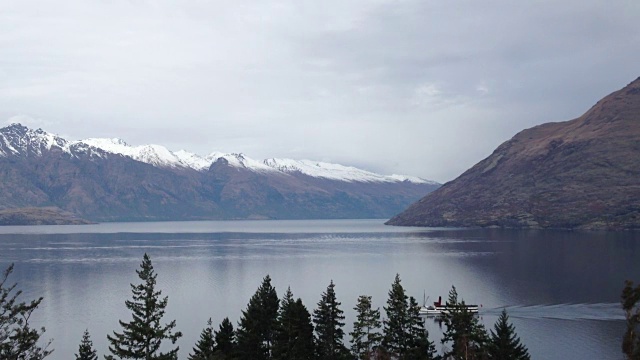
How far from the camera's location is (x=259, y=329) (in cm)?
6016

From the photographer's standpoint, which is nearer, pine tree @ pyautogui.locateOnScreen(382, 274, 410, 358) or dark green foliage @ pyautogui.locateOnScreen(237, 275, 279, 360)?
pine tree @ pyautogui.locateOnScreen(382, 274, 410, 358)

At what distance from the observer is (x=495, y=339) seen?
172 feet

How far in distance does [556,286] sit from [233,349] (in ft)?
288

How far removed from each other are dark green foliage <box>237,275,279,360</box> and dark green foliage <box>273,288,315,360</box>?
3291mm

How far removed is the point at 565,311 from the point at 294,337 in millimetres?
62159

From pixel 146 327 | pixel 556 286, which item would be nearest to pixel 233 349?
pixel 146 327

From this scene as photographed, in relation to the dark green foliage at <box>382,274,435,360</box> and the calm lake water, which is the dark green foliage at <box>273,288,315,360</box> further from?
the calm lake water

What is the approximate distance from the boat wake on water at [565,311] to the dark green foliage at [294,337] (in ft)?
164

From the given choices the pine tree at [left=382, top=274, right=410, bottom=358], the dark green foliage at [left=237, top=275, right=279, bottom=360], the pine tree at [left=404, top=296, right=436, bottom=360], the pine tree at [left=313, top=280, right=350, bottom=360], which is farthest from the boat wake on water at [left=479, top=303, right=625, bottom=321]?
the dark green foliage at [left=237, top=275, right=279, bottom=360]

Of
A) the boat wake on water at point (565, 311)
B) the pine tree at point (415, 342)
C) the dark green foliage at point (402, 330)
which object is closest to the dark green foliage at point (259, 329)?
the dark green foliage at point (402, 330)

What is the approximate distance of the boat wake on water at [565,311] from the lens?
310 ft

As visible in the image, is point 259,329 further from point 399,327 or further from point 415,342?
point 415,342

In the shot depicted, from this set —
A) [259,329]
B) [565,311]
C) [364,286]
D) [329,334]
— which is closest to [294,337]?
[329,334]

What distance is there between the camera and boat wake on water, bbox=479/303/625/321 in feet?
310
